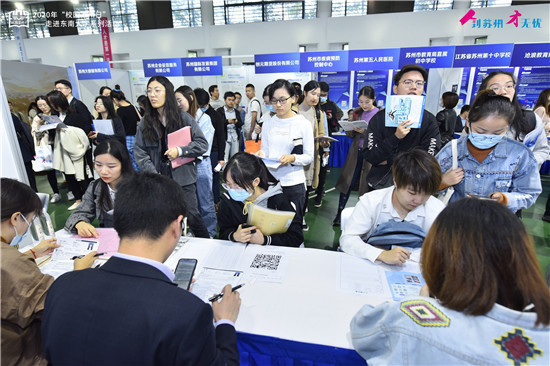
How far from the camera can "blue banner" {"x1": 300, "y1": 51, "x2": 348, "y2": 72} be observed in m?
5.15

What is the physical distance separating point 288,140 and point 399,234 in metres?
1.25

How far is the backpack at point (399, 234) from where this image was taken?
136 cm

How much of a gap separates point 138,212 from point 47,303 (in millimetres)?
313

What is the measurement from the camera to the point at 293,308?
1071 mm

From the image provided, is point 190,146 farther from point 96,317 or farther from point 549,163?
point 549,163

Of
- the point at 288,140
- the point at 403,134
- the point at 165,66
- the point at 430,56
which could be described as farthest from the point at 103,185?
the point at 430,56

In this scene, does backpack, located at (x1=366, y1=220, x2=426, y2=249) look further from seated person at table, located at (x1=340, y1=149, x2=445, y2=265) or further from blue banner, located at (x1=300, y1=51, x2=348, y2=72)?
blue banner, located at (x1=300, y1=51, x2=348, y2=72)

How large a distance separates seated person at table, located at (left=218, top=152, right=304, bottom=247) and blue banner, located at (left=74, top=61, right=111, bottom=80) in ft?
19.6

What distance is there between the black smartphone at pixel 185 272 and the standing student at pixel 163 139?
0.92 meters

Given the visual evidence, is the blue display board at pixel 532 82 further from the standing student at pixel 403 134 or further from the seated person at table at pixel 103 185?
the seated person at table at pixel 103 185

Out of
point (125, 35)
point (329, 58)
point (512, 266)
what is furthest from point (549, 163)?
point (125, 35)

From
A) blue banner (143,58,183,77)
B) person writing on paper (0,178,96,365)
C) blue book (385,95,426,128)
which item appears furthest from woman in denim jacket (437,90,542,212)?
blue banner (143,58,183,77)

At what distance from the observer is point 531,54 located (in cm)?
443

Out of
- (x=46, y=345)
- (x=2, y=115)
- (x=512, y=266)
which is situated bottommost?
(x=46, y=345)
